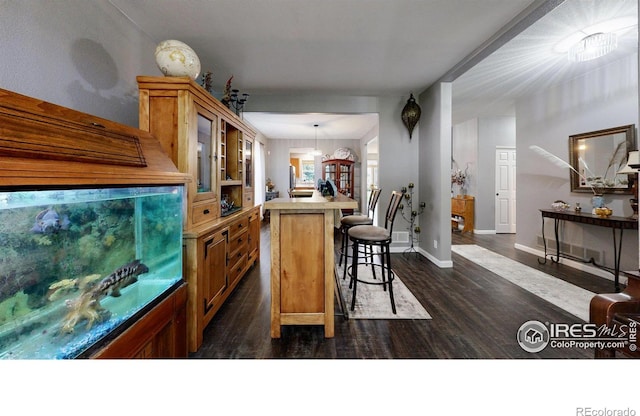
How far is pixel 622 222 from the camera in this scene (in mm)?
2717

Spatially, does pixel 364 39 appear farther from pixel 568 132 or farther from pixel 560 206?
pixel 560 206

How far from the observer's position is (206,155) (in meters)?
2.18

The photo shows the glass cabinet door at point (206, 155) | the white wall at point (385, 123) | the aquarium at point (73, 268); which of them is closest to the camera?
the aquarium at point (73, 268)

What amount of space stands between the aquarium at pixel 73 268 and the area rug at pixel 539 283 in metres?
3.35

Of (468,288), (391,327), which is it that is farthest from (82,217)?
(468,288)

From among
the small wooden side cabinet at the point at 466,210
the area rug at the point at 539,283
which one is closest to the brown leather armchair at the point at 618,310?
the area rug at the point at 539,283

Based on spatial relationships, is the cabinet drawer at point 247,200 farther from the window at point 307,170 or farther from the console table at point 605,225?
the window at point 307,170

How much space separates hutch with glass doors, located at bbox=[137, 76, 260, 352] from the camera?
5.69ft

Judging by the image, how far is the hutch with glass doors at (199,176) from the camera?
1734 millimetres

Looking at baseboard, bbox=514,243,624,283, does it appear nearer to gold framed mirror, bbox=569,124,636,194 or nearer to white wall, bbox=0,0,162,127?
gold framed mirror, bbox=569,124,636,194

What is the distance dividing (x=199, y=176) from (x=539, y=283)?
389 cm

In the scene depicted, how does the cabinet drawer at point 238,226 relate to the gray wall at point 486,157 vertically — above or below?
below

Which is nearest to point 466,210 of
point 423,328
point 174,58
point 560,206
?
point 560,206
